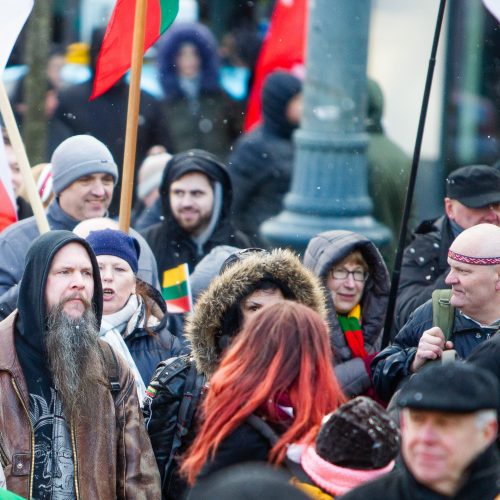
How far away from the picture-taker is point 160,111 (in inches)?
457

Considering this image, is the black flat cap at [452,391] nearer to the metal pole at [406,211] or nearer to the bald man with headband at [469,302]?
the bald man with headband at [469,302]

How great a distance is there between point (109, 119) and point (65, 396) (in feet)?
19.8

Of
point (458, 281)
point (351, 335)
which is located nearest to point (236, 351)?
point (458, 281)

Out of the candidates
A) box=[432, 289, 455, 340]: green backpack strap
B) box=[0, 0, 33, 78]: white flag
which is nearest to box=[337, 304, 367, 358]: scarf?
box=[432, 289, 455, 340]: green backpack strap

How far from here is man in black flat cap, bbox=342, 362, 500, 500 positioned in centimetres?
384

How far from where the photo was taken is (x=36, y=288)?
5469 mm

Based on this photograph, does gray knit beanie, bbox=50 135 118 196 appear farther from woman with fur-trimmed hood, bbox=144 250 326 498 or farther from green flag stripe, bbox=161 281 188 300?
woman with fur-trimmed hood, bbox=144 250 326 498

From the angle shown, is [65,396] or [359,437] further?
[65,396]

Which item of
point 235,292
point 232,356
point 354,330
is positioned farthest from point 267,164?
point 232,356

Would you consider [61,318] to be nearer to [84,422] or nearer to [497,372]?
[84,422]

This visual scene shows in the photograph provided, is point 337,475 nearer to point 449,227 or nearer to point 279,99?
point 449,227

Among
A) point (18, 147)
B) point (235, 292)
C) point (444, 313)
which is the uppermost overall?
point (18, 147)

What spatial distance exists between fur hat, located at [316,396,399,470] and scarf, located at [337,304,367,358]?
7.33ft

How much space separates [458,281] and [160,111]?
6028 mm
